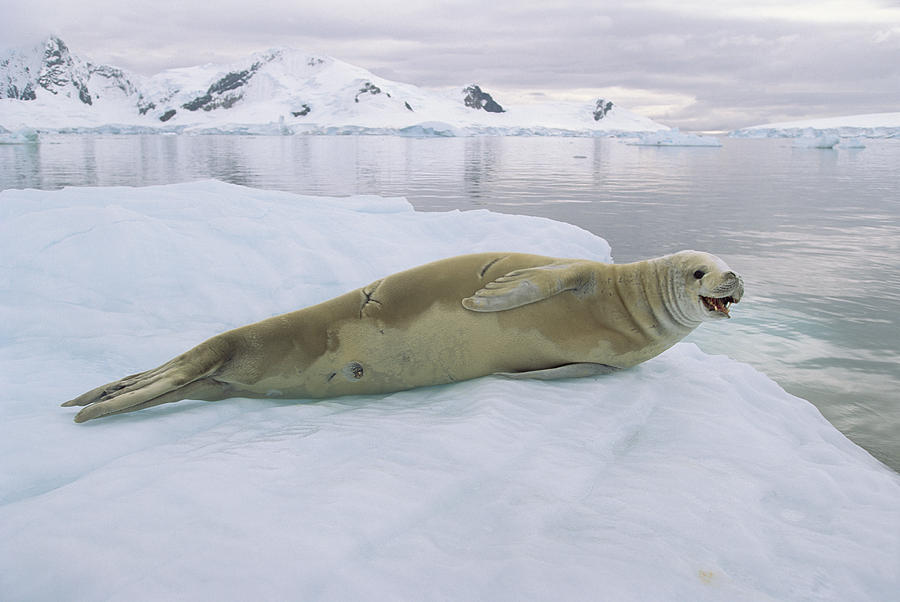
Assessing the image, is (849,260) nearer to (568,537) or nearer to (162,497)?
(568,537)

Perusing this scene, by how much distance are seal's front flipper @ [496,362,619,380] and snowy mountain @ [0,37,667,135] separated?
60517 mm

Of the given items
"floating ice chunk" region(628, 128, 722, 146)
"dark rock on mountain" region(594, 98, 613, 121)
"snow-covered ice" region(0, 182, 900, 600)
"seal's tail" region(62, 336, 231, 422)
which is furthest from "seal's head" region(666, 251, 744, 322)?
"dark rock on mountain" region(594, 98, 613, 121)

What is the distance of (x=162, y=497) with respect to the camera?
5.56 feet

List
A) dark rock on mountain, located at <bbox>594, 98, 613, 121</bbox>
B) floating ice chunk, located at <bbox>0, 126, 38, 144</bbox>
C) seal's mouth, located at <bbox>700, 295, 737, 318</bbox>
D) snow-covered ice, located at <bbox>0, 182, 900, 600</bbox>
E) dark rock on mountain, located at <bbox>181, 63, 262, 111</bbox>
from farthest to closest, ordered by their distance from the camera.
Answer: dark rock on mountain, located at <bbox>594, 98, 613, 121</bbox>
dark rock on mountain, located at <bbox>181, 63, 262, 111</bbox>
floating ice chunk, located at <bbox>0, 126, 38, 144</bbox>
seal's mouth, located at <bbox>700, 295, 737, 318</bbox>
snow-covered ice, located at <bbox>0, 182, 900, 600</bbox>

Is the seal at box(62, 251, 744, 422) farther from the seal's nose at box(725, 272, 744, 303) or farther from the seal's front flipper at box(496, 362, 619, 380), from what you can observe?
the seal's nose at box(725, 272, 744, 303)

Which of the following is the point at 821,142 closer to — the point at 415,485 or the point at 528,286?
the point at 528,286

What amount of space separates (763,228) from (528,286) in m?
8.62

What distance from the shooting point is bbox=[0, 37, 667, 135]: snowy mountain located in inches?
3051

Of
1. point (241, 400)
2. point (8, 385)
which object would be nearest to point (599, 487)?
point (241, 400)

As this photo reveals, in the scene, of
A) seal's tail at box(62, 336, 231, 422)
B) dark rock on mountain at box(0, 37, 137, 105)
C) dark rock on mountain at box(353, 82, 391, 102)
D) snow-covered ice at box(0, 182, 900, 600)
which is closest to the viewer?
snow-covered ice at box(0, 182, 900, 600)

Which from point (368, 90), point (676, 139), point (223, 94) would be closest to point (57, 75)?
point (223, 94)

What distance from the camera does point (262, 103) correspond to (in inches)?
4592

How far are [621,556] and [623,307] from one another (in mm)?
1679

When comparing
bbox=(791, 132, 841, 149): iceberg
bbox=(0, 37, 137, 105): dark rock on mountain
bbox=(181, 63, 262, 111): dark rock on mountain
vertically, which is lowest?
bbox=(791, 132, 841, 149): iceberg
